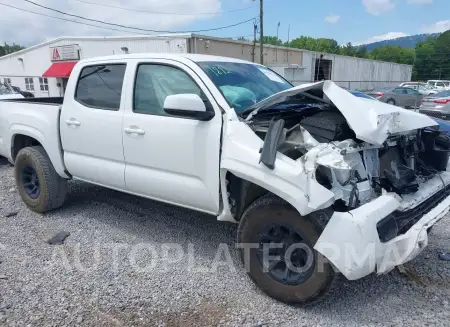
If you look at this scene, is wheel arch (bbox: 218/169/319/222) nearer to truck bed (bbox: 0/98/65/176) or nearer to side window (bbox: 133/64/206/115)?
side window (bbox: 133/64/206/115)

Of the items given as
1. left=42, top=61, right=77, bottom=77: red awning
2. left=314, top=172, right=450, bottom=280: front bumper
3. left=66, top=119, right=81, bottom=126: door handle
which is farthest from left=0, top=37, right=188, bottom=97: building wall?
left=314, top=172, right=450, bottom=280: front bumper

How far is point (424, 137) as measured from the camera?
375cm

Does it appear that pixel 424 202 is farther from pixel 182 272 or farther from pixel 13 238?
pixel 13 238

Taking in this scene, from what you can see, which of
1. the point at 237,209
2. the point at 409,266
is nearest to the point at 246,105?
the point at 237,209

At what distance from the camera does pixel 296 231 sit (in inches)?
115

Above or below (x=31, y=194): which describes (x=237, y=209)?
above

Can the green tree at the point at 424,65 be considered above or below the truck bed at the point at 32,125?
below

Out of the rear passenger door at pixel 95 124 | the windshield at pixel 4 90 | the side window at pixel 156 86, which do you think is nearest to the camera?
the side window at pixel 156 86

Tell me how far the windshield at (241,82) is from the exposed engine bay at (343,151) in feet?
1.05

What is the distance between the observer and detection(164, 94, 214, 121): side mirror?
3.18 metres

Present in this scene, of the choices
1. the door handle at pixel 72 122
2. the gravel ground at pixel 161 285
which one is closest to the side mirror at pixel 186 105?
the gravel ground at pixel 161 285

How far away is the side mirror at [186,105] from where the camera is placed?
3176 mm

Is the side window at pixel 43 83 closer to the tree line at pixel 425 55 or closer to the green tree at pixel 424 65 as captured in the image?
the tree line at pixel 425 55

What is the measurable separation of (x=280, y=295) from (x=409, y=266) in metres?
1.46
